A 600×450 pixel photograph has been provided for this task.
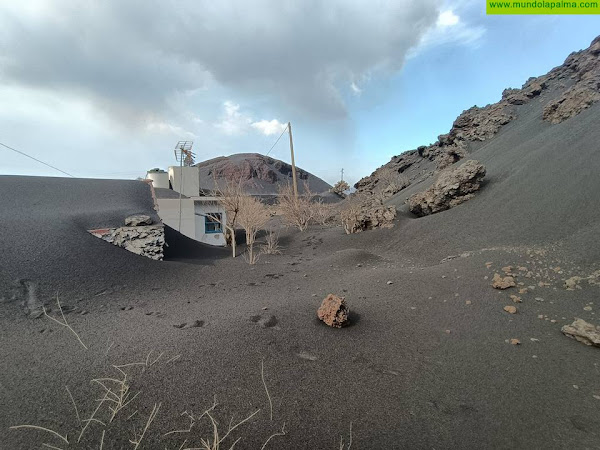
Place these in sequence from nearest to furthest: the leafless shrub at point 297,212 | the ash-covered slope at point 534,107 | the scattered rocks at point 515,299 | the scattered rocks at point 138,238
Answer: the scattered rocks at point 515,299, the scattered rocks at point 138,238, the ash-covered slope at point 534,107, the leafless shrub at point 297,212

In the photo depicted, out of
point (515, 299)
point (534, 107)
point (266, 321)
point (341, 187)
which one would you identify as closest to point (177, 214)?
point (266, 321)

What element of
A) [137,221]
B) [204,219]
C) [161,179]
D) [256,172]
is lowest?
[137,221]

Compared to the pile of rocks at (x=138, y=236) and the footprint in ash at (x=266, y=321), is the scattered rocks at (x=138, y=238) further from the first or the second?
the footprint in ash at (x=266, y=321)

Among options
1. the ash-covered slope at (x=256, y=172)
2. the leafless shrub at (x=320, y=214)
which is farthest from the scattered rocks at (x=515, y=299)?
the ash-covered slope at (x=256, y=172)

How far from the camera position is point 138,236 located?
26.3 feet

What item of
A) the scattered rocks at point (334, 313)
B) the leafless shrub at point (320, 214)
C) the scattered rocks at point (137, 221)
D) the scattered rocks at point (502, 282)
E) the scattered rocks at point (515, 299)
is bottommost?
the scattered rocks at point (334, 313)

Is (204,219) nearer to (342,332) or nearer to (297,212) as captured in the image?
(297,212)

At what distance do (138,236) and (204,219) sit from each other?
679cm

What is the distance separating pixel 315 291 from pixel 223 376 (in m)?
3.07

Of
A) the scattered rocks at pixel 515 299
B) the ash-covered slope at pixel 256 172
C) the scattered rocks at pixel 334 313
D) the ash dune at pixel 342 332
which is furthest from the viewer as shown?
the ash-covered slope at pixel 256 172

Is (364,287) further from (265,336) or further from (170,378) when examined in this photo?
(170,378)

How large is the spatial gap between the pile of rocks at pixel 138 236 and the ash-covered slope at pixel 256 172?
4914cm

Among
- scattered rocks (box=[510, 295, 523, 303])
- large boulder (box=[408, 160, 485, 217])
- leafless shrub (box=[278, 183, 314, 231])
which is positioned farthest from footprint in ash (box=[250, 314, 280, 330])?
leafless shrub (box=[278, 183, 314, 231])

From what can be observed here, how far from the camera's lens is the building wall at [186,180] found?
16578 mm
